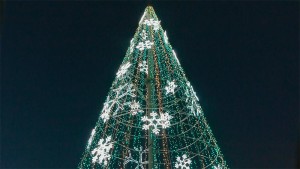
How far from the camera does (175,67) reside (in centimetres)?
575

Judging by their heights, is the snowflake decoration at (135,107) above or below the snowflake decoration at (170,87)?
below

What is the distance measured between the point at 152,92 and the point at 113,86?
2.31ft

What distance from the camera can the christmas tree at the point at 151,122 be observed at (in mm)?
5277

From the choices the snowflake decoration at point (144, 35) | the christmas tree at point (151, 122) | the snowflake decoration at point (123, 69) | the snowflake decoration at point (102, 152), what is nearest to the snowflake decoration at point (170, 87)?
the christmas tree at point (151, 122)

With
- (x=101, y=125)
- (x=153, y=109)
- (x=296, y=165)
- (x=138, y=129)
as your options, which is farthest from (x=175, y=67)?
(x=296, y=165)

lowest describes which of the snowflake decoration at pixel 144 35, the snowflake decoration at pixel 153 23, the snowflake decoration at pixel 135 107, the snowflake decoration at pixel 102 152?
the snowflake decoration at pixel 102 152

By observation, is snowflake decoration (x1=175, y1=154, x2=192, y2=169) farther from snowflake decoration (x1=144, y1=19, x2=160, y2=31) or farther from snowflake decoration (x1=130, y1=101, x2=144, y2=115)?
snowflake decoration (x1=144, y1=19, x2=160, y2=31)

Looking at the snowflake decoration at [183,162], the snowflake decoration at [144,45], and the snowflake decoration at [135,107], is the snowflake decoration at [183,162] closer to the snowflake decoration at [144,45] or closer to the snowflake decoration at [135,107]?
the snowflake decoration at [135,107]

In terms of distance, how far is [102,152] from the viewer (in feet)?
17.2

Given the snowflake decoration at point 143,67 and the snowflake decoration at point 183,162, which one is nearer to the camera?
the snowflake decoration at point 183,162

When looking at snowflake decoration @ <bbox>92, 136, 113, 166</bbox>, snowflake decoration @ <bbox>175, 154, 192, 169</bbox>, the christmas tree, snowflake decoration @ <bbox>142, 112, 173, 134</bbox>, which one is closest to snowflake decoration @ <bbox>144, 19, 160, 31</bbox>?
the christmas tree

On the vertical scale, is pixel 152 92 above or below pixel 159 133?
above

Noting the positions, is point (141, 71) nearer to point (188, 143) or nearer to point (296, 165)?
point (188, 143)

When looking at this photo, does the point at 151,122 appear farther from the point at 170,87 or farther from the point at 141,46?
the point at 141,46
